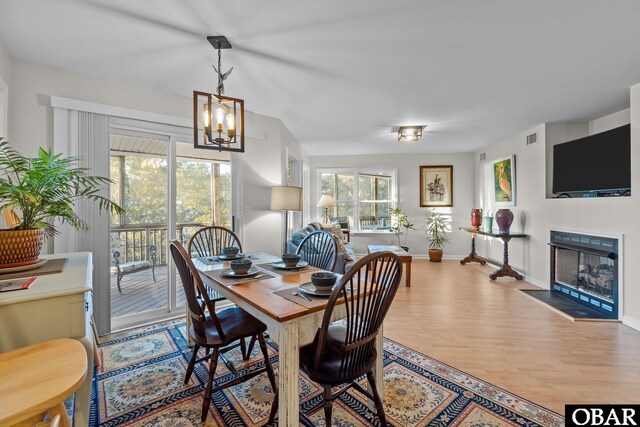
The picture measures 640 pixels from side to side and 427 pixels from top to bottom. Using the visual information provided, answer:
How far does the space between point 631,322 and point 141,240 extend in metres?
5.15

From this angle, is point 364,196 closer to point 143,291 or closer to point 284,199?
point 284,199

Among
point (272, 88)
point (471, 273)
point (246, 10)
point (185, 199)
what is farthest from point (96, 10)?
point (471, 273)

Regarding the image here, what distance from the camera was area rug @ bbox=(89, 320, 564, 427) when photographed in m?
1.64

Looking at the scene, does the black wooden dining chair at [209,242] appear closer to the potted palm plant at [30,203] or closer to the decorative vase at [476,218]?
the potted palm plant at [30,203]

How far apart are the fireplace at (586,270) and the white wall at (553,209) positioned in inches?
4.3

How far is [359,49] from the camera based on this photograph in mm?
2186

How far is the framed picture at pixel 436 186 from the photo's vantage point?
6539 mm

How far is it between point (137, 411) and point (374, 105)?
350cm

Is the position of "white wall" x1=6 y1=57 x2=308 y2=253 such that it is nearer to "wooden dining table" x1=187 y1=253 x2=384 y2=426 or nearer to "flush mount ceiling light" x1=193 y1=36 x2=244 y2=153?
"flush mount ceiling light" x1=193 y1=36 x2=244 y2=153

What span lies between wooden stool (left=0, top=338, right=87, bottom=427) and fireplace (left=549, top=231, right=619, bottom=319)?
4521mm

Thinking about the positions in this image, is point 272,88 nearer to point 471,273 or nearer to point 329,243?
point 329,243

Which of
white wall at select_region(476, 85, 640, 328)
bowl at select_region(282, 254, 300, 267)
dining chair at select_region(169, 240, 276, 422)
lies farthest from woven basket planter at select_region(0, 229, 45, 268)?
white wall at select_region(476, 85, 640, 328)

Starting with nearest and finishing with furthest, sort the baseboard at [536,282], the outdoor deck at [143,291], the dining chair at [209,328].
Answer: the dining chair at [209,328], the outdoor deck at [143,291], the baseboard at [536,282]

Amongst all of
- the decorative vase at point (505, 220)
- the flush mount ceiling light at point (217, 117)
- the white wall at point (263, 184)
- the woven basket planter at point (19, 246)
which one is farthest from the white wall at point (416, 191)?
the woven basket planter at point (19, 246)
